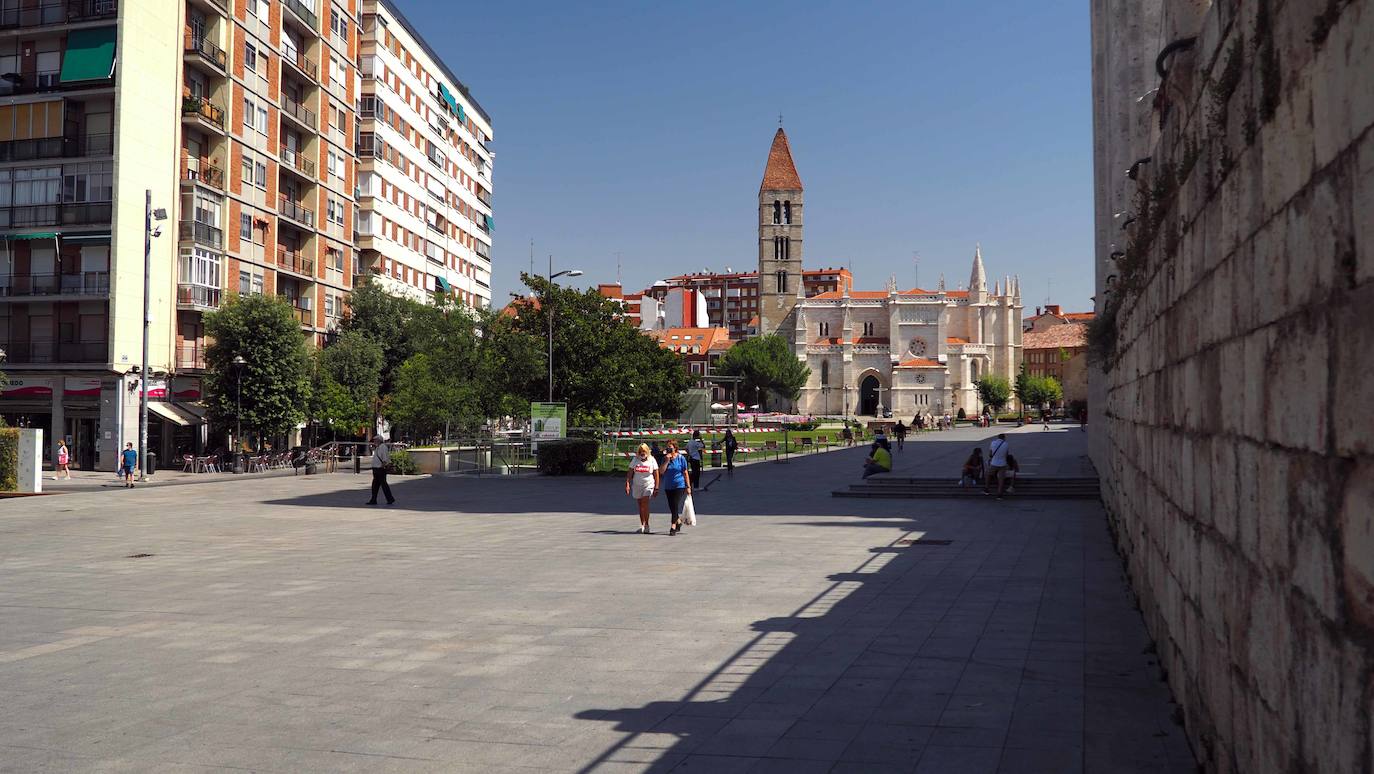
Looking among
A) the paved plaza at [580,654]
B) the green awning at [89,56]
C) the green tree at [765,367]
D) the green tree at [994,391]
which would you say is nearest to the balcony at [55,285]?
the green awning at [89,56]

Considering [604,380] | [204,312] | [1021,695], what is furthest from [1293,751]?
[204,312]

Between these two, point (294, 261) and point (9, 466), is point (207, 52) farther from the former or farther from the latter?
point (9, 466)

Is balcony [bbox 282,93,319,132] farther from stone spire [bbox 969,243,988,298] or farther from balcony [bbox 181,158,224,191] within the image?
stone spire [bbox 969,243,988,298]

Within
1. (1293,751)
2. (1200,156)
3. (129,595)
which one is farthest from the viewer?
(129,595)

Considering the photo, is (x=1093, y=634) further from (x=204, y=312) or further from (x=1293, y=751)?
(x=204, y=312)

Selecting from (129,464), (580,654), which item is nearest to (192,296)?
(129,464)

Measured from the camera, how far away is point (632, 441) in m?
44.2

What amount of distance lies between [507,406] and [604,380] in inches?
153

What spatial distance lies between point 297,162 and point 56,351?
14548 mm

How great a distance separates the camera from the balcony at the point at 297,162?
46.2 metres

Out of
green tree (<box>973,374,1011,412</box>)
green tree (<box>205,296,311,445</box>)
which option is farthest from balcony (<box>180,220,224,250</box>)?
green tree (<box>973,374,1011,412</box>)

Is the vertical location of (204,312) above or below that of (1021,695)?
above

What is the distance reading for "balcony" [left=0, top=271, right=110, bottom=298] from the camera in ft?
120

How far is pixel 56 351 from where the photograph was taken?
122 feet
